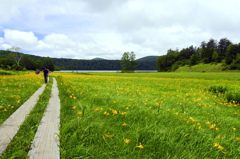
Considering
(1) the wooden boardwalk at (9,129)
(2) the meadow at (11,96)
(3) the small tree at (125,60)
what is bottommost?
(1) the wooden boardwalk at (9,129)

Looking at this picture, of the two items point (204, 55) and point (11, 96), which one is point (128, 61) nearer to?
point (204, 55)

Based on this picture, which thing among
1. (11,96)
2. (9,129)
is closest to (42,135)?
(9,129)

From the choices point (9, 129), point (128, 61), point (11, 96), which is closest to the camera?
point (9, 129)

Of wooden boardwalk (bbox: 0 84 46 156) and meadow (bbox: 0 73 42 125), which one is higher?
meadow (bbox: 0 73 42 125)

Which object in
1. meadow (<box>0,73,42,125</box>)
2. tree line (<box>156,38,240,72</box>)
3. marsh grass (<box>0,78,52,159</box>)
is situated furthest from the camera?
tree line (<box>156,38,240,72</box>)

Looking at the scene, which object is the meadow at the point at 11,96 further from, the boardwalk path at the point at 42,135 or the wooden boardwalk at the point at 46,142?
the wooden boardwalk at the point at 46,142

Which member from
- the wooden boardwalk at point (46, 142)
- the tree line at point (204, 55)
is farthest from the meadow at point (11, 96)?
the tree line at point (204, 55)

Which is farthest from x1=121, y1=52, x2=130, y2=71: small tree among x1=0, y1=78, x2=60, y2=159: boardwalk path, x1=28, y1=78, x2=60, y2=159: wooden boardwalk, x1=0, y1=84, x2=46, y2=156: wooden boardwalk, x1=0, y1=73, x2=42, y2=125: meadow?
x1=28, y1=78, x2=60, y2=159: wooden boardwalk

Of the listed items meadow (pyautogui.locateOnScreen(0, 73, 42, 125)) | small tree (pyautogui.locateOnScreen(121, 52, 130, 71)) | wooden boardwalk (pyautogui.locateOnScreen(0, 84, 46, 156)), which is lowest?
wooden boardwalk (pyautogui.locateOnScreen(0, 84, 46, 156))

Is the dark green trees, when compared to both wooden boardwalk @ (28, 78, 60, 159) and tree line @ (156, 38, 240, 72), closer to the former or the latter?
tree line @ (156, 38, 240, 72)

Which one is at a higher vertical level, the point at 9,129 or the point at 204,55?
the point at 204,55

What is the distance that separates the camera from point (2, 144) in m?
2.17

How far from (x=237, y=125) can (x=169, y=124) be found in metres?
2.19

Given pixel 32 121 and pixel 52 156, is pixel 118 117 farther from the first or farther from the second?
pixel 32 121
